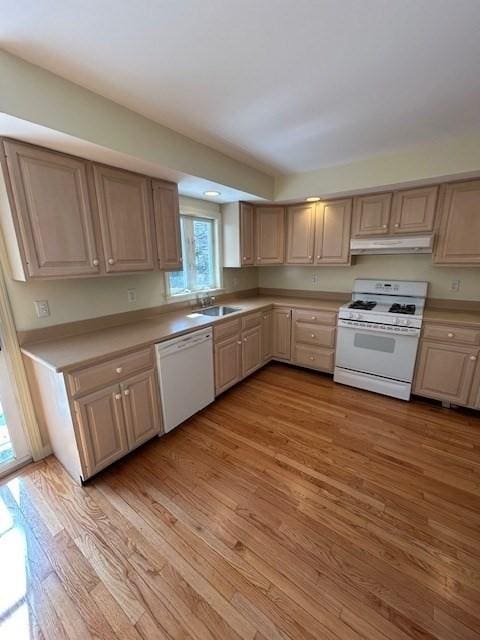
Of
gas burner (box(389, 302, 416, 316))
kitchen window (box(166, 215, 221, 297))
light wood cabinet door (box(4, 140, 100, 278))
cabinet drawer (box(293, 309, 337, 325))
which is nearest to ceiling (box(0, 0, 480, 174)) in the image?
light wood cabinet door (box(4, 140, 100, 278))

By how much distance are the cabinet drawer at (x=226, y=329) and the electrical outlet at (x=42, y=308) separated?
4.50 feet

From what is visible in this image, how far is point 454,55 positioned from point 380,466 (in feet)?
8.19

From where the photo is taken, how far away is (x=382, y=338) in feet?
9.18

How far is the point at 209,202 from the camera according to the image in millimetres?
3213

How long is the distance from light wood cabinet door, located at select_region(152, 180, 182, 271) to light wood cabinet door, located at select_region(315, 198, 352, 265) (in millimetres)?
1788

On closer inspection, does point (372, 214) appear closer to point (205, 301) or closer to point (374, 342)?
point (374, 342)

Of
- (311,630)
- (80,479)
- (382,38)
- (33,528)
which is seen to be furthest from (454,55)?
Result: (33,528)

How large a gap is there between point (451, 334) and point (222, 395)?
2.36 meters

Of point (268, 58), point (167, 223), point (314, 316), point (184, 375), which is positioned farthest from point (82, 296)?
point (314, 316)

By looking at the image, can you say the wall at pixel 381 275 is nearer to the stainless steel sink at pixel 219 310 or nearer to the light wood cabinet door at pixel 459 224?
the light wood cabinet door at pixel 459 224

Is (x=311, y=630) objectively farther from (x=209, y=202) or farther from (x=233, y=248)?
(x=209, y=202)

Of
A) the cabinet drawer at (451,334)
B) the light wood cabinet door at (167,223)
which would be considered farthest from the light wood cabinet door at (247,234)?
the cabinet drawer at (451,334)

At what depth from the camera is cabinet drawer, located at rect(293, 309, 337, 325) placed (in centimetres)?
315

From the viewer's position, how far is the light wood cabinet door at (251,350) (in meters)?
3.13
